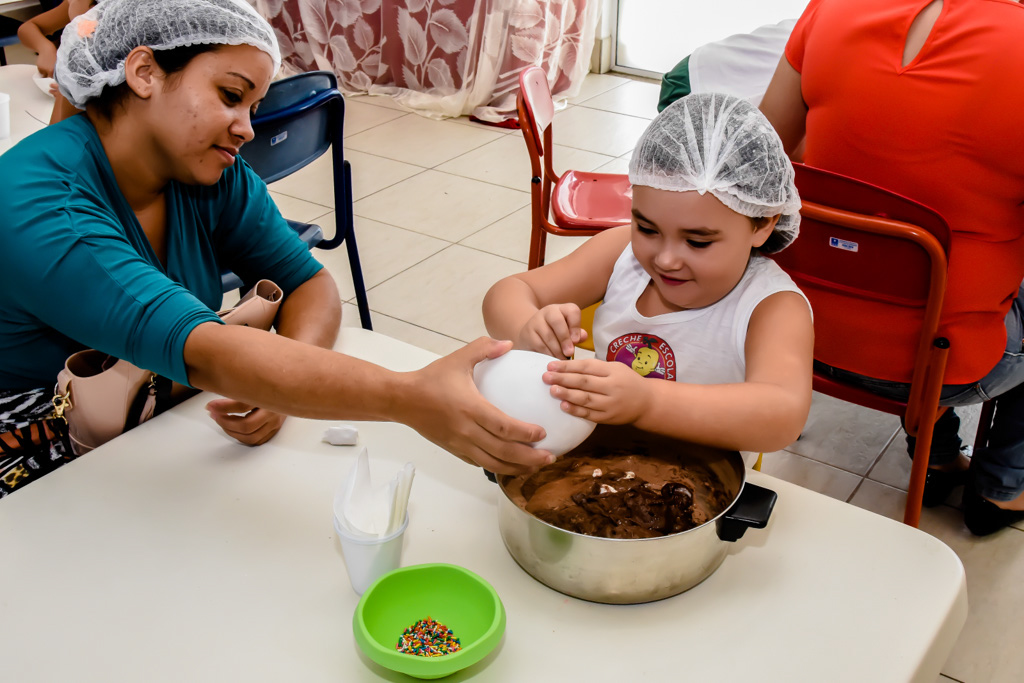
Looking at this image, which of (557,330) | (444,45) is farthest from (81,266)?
(444,45)

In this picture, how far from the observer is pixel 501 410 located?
856 millimetres

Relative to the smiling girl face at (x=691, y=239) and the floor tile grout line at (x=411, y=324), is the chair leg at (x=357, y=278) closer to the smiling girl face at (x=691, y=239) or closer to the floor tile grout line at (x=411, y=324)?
the floor tile grout line at (x=411, y=324)

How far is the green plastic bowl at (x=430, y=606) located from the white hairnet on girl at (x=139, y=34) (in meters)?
0.79

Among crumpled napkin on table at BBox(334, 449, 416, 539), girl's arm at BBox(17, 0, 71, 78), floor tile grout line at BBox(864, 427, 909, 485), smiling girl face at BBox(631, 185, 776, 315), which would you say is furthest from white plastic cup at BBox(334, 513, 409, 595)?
girl's arm at BBox(17, 0, 71, 78)

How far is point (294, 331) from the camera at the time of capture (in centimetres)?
132

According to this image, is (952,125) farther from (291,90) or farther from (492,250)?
(492,250)

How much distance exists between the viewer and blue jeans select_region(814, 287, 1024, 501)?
5.18ft

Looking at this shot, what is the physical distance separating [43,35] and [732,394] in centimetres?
331

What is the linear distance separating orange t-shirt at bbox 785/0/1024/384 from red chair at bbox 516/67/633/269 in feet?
1.86

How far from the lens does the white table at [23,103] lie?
6.69 ft

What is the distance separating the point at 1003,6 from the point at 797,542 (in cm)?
101

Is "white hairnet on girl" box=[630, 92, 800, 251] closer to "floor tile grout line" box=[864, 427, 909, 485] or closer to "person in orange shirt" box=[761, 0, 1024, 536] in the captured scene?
"person in orange shirt" box=[761, 0, 1024, 536]

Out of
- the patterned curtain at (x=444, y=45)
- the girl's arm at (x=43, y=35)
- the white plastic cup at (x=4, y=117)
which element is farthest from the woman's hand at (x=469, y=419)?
the patterned curtain at (x=444, y=45)

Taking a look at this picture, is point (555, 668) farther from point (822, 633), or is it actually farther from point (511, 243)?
point (511, 243)
